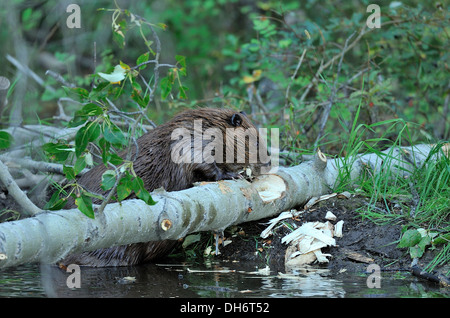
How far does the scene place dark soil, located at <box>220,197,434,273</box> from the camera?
2773mm

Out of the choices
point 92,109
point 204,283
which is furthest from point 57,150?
point 204,283

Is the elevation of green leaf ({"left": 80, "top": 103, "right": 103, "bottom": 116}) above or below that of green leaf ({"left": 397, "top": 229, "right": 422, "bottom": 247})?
above

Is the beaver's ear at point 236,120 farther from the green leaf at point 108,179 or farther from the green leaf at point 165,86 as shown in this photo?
the green leaf at point 108,179

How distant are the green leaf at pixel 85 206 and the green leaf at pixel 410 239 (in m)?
1.44

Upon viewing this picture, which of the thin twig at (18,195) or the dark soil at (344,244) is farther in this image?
the dark soil at (344,244)

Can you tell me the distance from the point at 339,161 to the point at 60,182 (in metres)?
1.69

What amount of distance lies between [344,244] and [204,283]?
825mm

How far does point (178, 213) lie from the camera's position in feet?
8.25

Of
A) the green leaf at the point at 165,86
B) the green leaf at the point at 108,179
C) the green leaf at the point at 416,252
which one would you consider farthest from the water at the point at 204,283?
the green leaf at the point at 165,86

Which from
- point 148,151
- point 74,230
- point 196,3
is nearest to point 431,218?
point 148,151

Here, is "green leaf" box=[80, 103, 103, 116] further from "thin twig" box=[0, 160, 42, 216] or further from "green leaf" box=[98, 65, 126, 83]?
"thin twig" box=[0, 160, 42, 216]

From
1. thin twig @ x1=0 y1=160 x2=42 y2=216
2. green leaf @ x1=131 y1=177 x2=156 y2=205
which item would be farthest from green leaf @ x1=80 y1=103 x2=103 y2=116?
thin twig @ x1=0 y1=160 x2=42 y2=216

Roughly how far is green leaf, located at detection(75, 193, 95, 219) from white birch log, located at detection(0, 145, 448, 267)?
2.4 inches

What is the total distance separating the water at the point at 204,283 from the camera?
2.27 m
